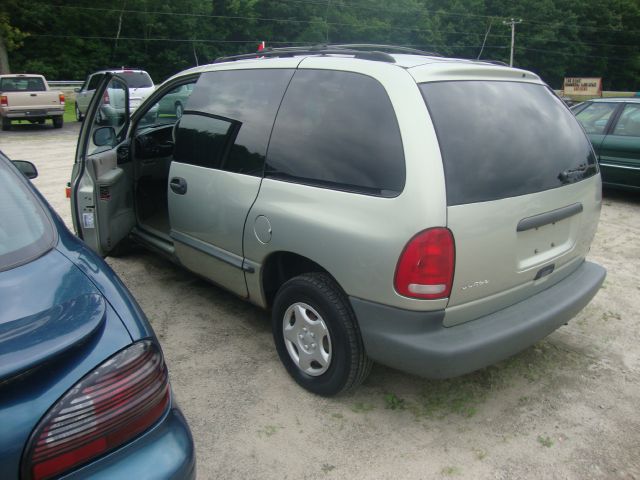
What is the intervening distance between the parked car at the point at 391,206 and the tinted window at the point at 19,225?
120 cm

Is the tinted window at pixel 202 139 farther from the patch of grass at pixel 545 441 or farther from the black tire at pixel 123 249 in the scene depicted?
the patch of grass at pixel 545 441

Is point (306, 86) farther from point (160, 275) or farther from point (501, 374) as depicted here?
point (160, 275)

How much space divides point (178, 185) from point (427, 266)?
210 cm

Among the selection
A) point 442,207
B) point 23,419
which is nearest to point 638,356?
point 442,207

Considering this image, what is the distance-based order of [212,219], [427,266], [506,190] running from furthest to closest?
[212,219]
[506,190]
[427,266]

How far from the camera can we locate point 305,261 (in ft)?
9.41

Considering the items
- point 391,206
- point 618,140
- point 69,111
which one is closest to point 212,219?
point 391,206

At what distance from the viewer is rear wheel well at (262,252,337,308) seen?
114 inches

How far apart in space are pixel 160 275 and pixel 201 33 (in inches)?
1794

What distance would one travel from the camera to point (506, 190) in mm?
2486

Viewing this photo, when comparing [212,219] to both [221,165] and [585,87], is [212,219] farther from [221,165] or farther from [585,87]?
[585,87]

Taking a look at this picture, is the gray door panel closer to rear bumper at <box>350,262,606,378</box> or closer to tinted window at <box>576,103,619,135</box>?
rear bumper at <box>350,262,606,378</box>

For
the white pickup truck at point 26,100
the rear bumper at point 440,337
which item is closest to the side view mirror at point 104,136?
the rear bumper at point 440,337

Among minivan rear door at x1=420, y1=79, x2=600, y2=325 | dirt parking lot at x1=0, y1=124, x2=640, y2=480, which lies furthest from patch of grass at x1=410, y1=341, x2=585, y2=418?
minivan rear door at x1=420, y1=79, x2=600, y2=325
